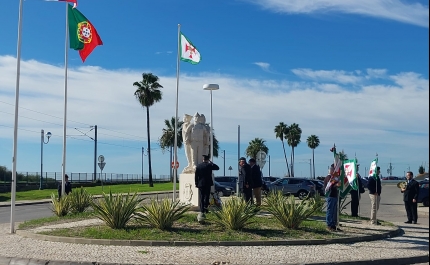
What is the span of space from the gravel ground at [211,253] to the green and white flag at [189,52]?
10813 millimetres

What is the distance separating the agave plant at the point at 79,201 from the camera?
18062mm

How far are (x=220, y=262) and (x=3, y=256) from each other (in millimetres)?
4231

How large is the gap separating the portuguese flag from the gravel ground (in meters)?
7.72

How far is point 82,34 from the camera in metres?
18.3

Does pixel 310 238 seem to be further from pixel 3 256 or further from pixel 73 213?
pixel 73 213

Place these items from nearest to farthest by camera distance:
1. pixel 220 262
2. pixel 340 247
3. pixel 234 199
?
1. pixel 220 262
2. pixel 340 247
3. pixel 234 199

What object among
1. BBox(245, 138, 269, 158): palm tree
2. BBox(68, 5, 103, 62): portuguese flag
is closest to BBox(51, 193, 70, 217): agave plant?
BBox(68, 5, 103, 62): portuguese flag

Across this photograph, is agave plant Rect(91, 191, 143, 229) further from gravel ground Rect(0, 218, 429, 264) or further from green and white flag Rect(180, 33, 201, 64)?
green and white flag Rect(180, 33, 201, 64)

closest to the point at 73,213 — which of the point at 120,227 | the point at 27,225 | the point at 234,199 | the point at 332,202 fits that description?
the point at 27,225

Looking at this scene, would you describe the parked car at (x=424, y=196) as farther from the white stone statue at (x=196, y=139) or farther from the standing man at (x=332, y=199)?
the standing man at (x=332, y=199)

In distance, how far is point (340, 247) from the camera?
38.7 feet

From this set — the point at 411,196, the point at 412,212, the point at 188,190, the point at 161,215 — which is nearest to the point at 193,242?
the point at 161,215

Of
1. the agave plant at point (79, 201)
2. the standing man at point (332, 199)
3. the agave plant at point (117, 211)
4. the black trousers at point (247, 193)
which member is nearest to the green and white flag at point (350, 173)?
the standing man at point (332, 199)

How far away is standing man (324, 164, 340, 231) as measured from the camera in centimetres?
1378
